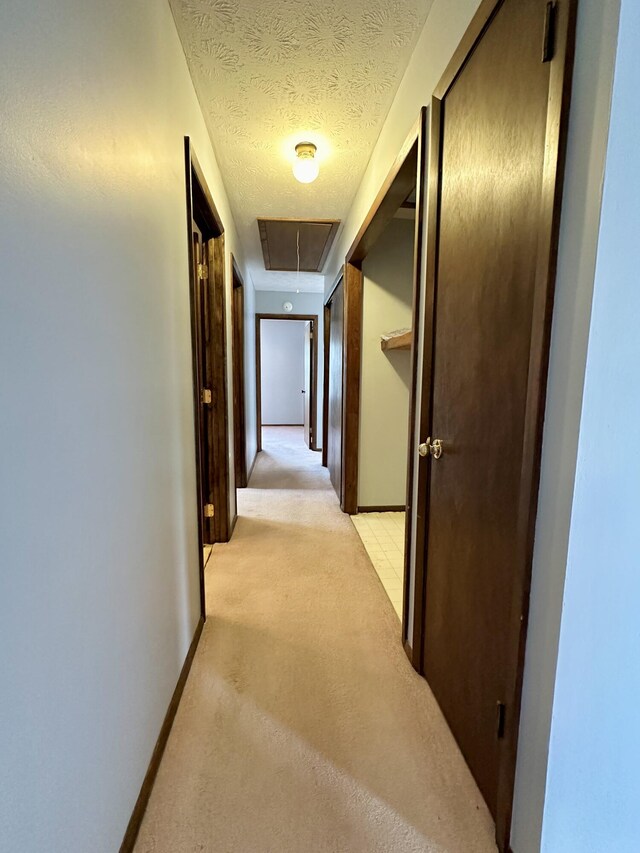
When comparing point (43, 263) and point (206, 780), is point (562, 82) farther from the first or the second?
point (206, 780)

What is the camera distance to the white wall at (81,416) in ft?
1.94

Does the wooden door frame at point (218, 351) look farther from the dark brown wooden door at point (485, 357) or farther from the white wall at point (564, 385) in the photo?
the white wall at point (564, 385)

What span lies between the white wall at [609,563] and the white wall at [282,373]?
783cm

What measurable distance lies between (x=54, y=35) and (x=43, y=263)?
41cm

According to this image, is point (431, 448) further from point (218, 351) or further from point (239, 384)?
point (239, 384)

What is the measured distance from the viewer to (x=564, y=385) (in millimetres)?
748

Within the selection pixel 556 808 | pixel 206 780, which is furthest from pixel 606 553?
pixel 206 780

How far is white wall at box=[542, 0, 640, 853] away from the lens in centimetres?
66

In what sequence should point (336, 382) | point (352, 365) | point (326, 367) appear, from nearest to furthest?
point (352, 365)
point (336, 382)
point (326, 367)

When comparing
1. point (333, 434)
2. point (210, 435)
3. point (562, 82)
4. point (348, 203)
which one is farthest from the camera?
point (333, 434)

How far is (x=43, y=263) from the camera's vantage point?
65 cm

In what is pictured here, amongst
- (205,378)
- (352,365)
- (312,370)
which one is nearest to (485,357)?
(205,378)

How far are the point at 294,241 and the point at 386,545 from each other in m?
2.75

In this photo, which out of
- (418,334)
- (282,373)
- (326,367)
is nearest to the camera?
(418,334)
